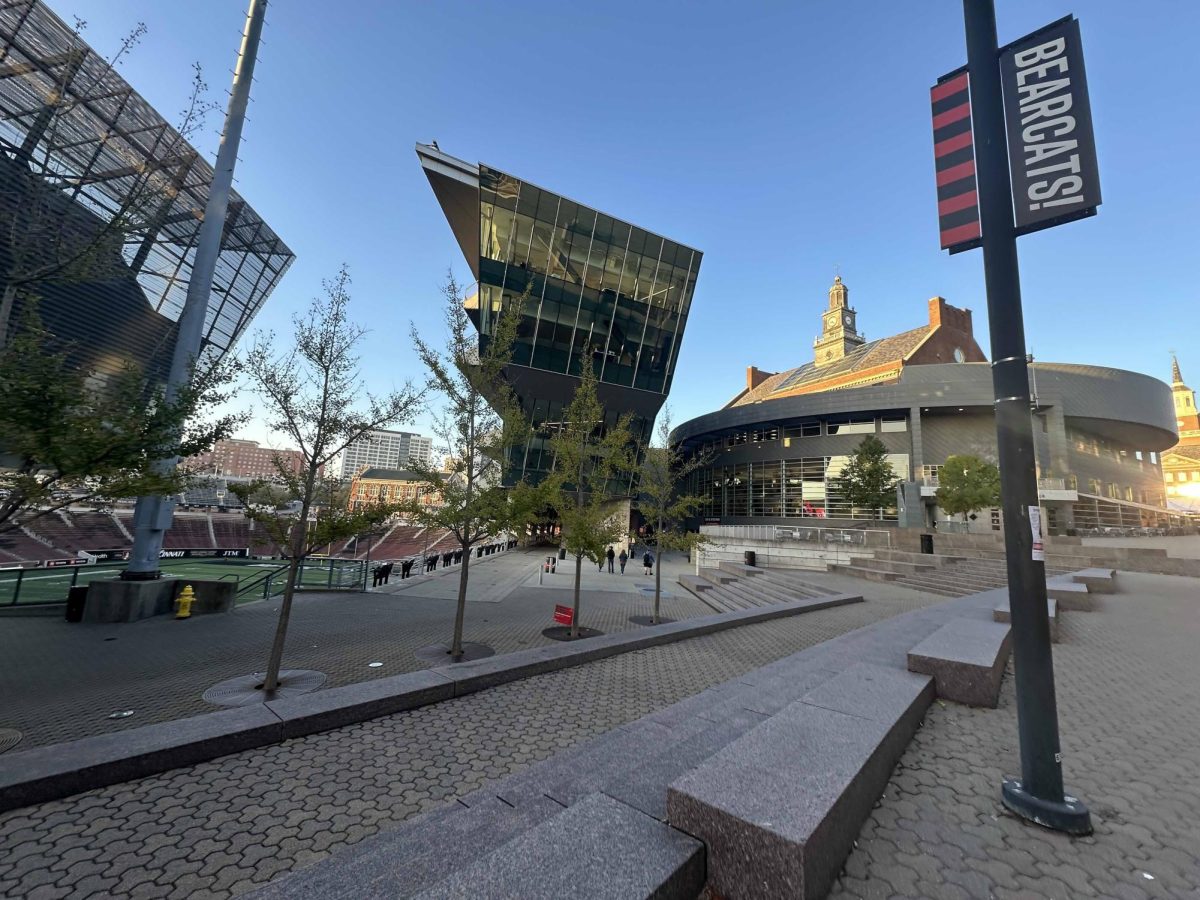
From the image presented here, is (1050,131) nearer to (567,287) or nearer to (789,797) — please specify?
(789,797)

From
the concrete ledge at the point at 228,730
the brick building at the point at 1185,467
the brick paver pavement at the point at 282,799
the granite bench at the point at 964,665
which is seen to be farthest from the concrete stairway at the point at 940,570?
the brick building at the point at 1185,467

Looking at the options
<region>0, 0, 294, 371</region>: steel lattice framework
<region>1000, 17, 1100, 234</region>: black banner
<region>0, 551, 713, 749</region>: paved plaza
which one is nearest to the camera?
<region>1000, 17, 1100, 234</region>: black banner

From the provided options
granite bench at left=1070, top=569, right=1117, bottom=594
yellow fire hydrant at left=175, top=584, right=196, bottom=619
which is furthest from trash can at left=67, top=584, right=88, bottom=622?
granite bench at left=1070, top=569, right=1117, bottom=594

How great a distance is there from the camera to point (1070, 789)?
3.51 m

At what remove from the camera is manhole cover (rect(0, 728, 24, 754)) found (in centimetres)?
505

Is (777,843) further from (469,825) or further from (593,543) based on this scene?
(593,543)

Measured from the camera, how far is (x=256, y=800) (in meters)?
3.90

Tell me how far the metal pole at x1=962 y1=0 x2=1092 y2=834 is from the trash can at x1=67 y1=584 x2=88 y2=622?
1802cm

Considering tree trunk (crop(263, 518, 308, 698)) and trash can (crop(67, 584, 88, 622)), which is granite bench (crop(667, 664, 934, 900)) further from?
trash can (crop(67, 584, 88, 622))

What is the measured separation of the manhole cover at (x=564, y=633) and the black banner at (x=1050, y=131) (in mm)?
10132

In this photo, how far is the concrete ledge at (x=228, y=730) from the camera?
382 centimetres

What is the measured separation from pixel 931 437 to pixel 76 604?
189 feet

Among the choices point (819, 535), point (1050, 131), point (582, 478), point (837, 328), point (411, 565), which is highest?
point (837, 328)

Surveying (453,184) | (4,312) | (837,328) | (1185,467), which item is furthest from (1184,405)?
(4,312)
